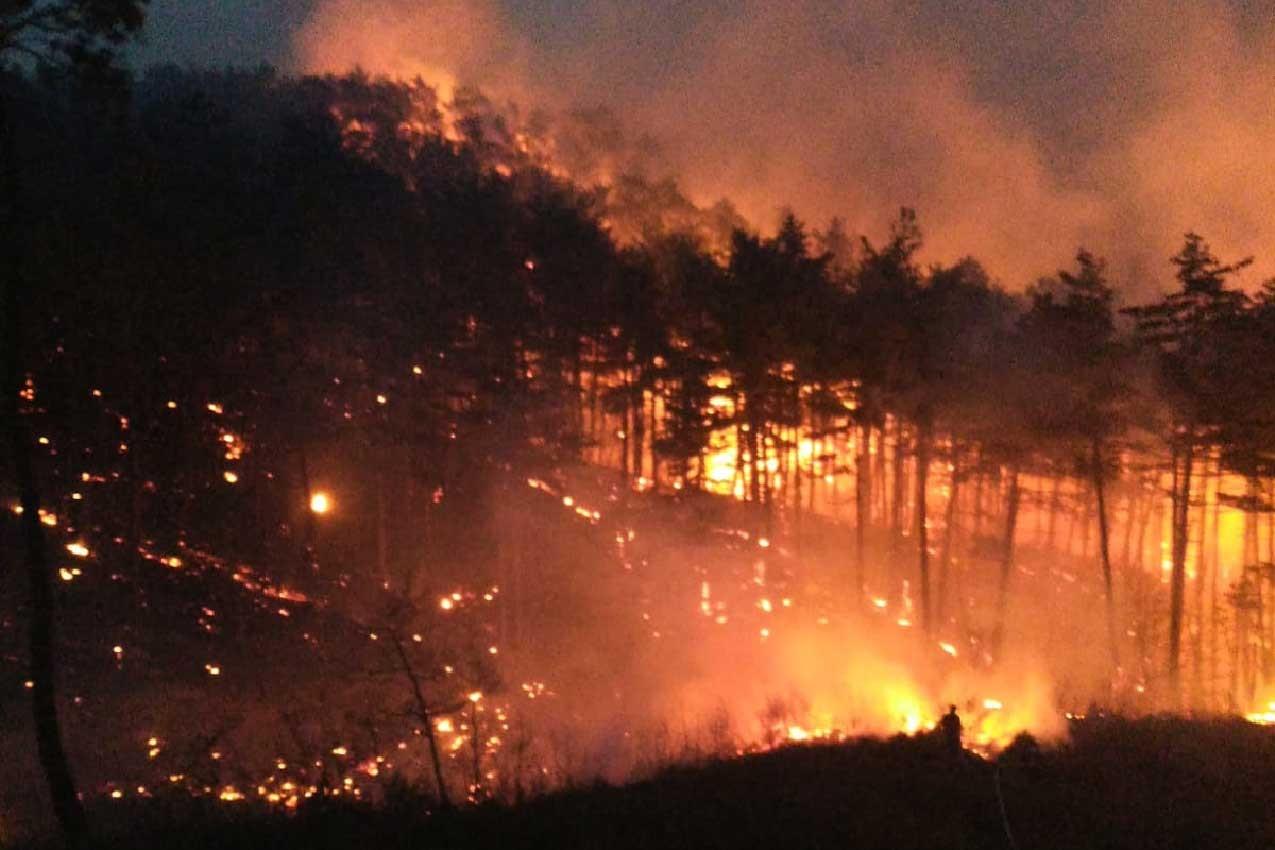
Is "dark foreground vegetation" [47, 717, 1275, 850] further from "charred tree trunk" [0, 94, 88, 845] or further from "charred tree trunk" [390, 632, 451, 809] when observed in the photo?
"charred tree trunk" [0, 94, 88, 845]

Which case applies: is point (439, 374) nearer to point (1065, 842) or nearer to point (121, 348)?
point (121, 348)

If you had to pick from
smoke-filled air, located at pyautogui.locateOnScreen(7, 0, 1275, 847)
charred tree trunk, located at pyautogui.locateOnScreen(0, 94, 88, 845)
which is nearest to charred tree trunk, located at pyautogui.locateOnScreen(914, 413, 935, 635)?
smoke-filled air, located at pyautogui.locateOnScreen(7, 0, 1275, 847)

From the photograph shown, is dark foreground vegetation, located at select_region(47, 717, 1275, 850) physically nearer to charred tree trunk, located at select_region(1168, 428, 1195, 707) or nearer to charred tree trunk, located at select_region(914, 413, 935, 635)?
charred tree trunk, located at select_region(1168, 428, 1195, 707)

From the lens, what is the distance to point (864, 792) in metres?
10.3

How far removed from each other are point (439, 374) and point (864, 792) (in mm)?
26096

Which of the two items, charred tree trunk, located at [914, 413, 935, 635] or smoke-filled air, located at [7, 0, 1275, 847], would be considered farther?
charred tree trunk, located at [914, 413, 935, 635]

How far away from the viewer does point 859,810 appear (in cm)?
948

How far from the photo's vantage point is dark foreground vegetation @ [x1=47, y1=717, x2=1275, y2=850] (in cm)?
843

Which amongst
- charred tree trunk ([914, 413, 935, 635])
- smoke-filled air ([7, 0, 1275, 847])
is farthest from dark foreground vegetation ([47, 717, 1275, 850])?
charred tree trunk ([914, 413, 935, 635])

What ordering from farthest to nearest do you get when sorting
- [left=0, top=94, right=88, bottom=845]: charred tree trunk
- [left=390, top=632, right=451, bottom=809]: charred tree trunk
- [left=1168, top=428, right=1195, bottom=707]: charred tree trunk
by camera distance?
[left=1168, top=428, right=1195, bottom=707]: charred tree trunk, [left=0, top=94, right=88, bottom=845]: charred tree trunk, [left=390, top=632, right=451, bottom=809]: charred tree trunk

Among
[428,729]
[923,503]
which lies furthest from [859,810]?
[923,503]

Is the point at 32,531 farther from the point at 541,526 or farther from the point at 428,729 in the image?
the point at 541,526

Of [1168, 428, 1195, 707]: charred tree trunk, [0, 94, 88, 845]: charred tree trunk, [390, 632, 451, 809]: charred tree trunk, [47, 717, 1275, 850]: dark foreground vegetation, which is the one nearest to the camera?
[47, 717, 1275, 850]: dark foreground vegetation

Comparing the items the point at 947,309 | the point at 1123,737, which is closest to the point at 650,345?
the point at 947,309
